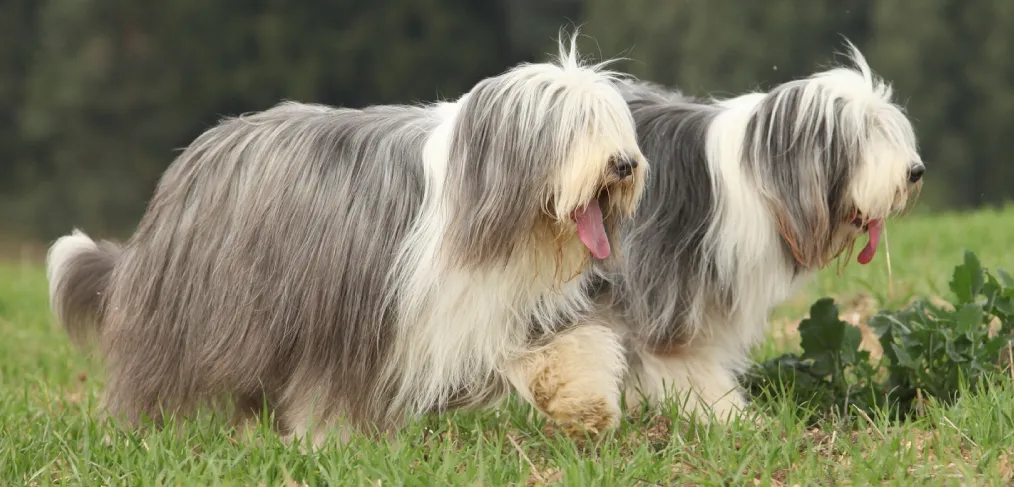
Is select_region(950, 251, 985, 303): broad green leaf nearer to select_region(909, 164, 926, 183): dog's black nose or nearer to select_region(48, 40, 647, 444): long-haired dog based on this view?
select_region(909, 164, 926, 183): dog's black nose

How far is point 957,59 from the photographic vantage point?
1600 cm

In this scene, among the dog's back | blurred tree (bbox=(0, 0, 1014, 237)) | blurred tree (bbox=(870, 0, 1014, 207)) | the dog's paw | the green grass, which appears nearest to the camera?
the green grass

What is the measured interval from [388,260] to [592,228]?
2.05ft

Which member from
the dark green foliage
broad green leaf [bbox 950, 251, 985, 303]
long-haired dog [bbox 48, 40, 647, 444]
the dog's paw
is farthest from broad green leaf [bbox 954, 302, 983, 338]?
the dog's paw

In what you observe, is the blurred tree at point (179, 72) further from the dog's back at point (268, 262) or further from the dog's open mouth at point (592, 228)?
the dog's open mouth at point (592, 228)

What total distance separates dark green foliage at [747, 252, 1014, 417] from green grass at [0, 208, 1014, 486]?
0.64 feet

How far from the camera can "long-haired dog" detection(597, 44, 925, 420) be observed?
411 cm

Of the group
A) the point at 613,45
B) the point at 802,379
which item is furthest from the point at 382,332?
the point at 613,45

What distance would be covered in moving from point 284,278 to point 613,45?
1293 cm

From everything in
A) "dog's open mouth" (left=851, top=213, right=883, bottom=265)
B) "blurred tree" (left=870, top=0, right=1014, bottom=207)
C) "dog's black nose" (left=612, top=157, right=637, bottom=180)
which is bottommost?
"blurred tree" (left=870, top=0, right=1014, bottom=207)

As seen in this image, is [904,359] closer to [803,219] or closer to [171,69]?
[803,219]

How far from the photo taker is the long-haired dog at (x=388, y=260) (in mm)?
3469

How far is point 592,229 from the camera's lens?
3.48 metres

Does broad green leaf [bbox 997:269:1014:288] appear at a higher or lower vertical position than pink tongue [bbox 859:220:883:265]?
lower
